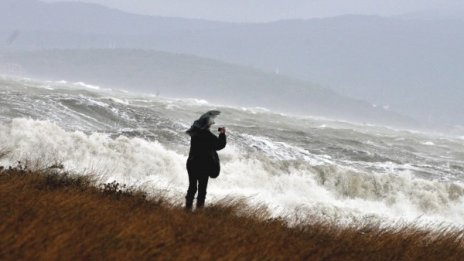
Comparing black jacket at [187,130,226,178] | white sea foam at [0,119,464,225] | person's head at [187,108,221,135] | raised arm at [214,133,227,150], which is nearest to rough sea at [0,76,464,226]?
white sea foam at [0,119,464,225]

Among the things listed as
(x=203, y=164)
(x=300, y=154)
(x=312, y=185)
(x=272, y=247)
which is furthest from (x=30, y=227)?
(x=300, y=154)

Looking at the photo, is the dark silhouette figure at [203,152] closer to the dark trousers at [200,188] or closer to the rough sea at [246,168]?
the dark trousers at [200,188]

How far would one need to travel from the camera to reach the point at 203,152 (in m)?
7.62

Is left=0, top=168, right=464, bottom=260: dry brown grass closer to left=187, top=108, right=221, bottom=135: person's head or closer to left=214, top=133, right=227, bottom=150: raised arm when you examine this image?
left=214, top=133, right=227, bottom=150: raised arm

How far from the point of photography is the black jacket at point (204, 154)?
7508 millimetres

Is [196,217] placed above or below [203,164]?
below

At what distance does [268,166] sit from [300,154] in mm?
5701

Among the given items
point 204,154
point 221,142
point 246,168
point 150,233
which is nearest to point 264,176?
point 246,168

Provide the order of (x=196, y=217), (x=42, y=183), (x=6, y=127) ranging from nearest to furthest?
(x=196, y=217), (x=42, y=183), (x=6, y=127)

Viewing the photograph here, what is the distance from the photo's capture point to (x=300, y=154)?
23656 millimetres

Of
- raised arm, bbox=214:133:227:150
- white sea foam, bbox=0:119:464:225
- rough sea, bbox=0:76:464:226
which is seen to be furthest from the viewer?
white sea foam, bbox=0:119:464:225

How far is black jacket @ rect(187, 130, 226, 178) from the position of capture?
24.6ft

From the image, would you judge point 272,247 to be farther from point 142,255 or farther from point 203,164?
point 203,164

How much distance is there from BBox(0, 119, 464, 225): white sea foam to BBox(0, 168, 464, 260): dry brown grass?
6733 millimetres
